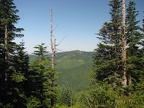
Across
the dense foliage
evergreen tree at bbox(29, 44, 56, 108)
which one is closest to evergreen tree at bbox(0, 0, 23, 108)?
evergreen tree at bbox(29, 44, 56, 108)

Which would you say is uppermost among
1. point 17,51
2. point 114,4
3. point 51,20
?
point 114,4

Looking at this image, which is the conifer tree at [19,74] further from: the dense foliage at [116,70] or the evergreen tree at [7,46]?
the dense foliage at [116,70]

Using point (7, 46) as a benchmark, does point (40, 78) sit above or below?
below

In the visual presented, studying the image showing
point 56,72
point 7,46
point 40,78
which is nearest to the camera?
point 7,46

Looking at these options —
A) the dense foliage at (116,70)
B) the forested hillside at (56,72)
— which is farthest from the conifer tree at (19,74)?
the dense foliage at (116,70)

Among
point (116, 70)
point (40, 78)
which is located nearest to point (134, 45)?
point (116, 70)

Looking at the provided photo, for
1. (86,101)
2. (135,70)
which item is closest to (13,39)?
(86,101)

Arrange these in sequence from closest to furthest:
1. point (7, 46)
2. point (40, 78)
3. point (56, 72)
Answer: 1. point (7, 46)
2. point (56, 72)
3. point (40, 78)

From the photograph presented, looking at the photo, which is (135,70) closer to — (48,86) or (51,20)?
(48,86)

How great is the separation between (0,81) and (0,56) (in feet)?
8.19

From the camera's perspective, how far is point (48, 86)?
23.2 meters

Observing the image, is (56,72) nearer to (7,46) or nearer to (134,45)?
(7,46)

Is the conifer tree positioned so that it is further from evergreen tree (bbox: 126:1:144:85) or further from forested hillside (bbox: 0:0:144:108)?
evergreen tree (bbox: 126:1:144:85)

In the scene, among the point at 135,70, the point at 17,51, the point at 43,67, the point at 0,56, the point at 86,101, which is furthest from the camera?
the point at 135,70
